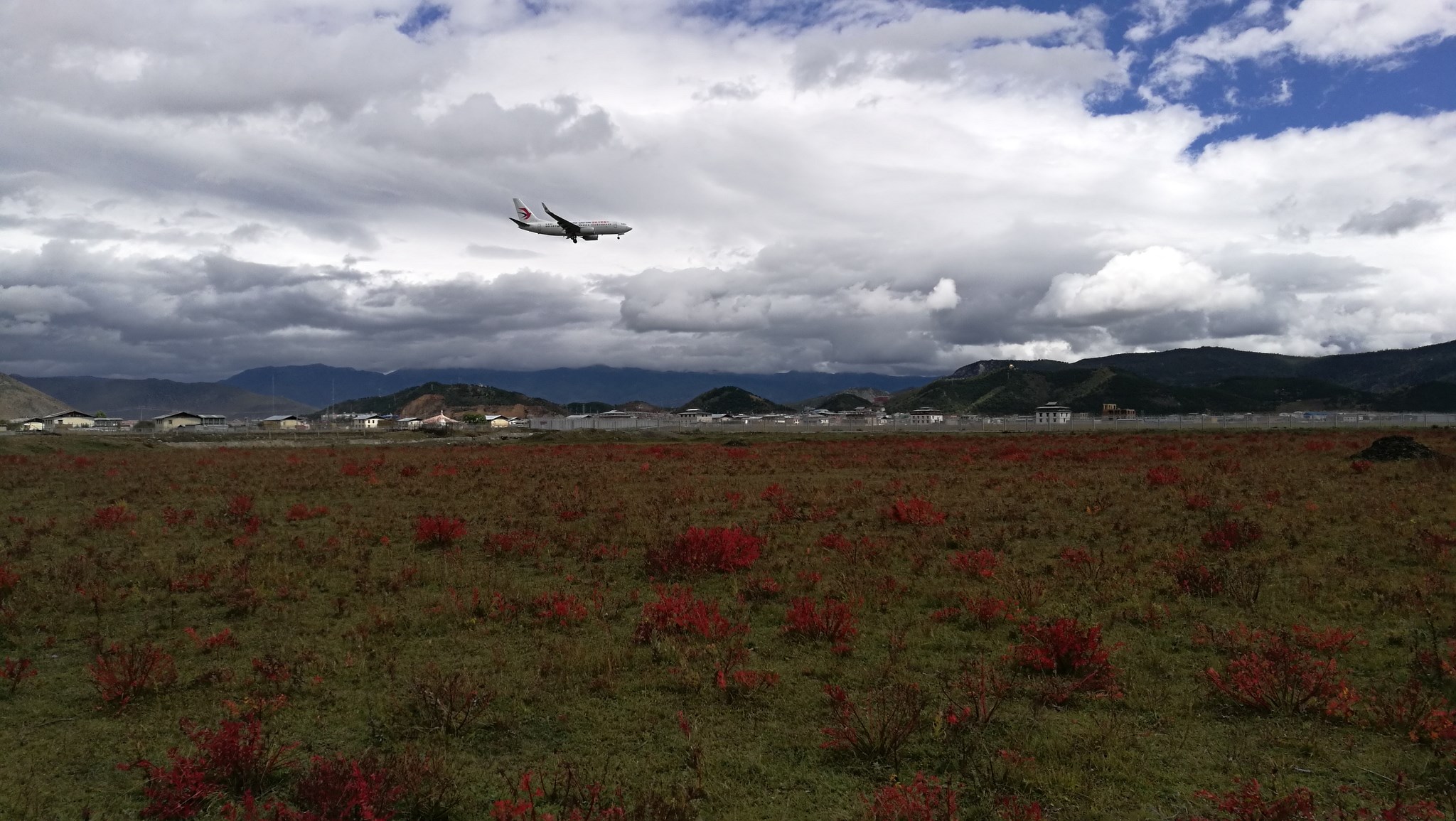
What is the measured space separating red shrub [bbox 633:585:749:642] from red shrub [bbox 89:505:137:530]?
656 inches

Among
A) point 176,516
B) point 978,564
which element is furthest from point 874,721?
point 176,516

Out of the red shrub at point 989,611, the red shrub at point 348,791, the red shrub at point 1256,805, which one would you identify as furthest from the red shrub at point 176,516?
the red shrub at point 1256,805

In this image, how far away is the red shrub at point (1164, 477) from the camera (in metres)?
25.1

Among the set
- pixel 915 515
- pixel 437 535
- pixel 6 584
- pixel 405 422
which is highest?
pixel 405 422

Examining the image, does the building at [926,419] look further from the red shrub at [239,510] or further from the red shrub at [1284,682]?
the red shrub at [1284,682]

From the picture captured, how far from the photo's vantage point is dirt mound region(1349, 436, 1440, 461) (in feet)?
97.9

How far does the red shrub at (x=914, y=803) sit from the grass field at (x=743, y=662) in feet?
0.12

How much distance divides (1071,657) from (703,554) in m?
7.24

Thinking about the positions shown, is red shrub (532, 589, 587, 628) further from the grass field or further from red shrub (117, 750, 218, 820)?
red shrub (117, 750, 218, 820)

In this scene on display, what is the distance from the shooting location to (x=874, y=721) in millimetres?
7320

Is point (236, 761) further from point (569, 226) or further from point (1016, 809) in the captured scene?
point (569, 226)

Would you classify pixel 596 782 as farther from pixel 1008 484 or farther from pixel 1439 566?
pixel 1008 484

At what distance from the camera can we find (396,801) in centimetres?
599

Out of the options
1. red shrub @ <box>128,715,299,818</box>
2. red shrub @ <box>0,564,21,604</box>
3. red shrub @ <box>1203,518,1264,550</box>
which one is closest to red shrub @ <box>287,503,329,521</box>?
red shrub @ <box>0,564,21,604</box>
